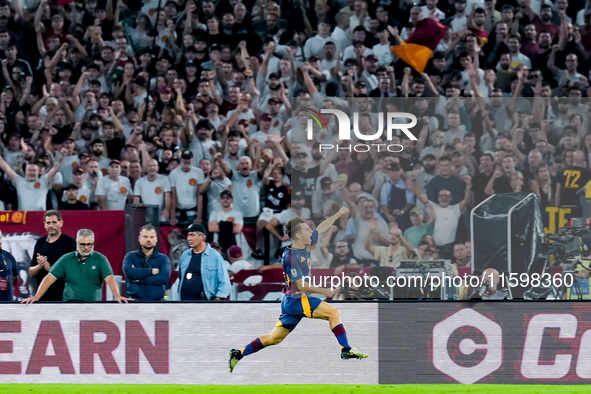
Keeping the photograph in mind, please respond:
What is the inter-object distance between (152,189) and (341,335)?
510 centimetres

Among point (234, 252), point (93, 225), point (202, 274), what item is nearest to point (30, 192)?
point (93, 225)

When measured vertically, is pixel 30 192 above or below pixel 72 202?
above

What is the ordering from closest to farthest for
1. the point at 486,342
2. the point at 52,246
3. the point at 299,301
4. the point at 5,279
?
the point at 299,301
the point at 486,342
the point at 5,279
the point at 52,246

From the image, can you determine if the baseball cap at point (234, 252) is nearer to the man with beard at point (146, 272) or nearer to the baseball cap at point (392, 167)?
the man with beard at point (146, 272)

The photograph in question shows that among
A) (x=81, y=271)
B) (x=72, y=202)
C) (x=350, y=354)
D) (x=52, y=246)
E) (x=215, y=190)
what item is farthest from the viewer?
(x=215, y=190)

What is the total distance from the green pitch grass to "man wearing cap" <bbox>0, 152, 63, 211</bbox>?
4.35 meters

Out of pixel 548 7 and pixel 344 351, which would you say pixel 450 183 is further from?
pixel 548 7

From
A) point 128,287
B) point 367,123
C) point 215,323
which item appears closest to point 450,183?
point 367,123

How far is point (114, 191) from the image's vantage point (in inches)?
548

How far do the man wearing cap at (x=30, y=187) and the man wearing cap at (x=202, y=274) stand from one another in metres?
3.99

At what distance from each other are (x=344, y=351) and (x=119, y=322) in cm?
219

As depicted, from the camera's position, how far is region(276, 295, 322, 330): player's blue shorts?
375 inches

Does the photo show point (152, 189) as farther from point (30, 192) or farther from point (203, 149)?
point (30, 192)

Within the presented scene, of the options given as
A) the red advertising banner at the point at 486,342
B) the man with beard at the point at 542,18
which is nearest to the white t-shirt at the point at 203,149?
the man with beard at the point at 542,18
